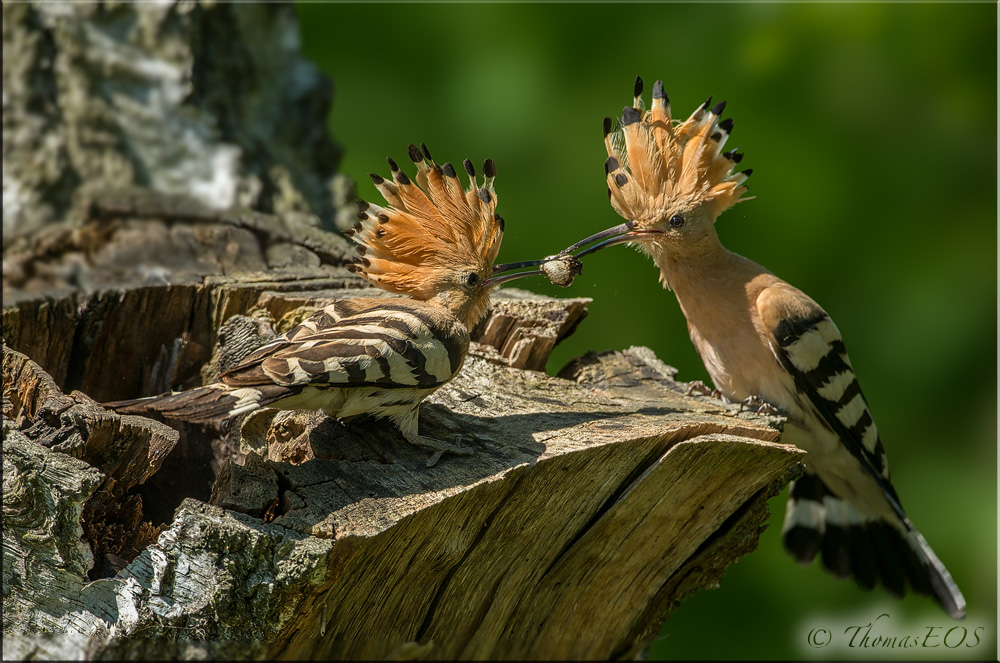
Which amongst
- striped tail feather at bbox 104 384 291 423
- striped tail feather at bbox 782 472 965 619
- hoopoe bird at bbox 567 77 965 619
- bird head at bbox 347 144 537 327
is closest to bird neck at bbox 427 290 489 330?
bird head at bbox 347 144 537 327

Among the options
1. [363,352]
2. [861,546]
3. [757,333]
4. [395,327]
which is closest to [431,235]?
[395,327]

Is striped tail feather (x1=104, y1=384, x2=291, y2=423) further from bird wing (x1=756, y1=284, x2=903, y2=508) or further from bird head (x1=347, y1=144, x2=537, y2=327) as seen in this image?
bird wing (x1=756, y1=284, x2=903, y2=508)

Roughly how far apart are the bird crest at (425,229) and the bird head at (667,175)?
559 millimetres

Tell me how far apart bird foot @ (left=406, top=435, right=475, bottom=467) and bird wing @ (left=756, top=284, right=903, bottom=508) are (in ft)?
5.04

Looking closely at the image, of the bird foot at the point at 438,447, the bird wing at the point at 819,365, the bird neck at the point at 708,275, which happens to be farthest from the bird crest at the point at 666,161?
the bird foot at the point at 438,447

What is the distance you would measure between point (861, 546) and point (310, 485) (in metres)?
2.59

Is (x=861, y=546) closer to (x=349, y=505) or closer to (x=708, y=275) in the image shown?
(x=708, y=275)

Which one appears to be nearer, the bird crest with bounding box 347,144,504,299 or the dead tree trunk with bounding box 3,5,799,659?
the dead tree trunk with bounding box 3,5,799,659

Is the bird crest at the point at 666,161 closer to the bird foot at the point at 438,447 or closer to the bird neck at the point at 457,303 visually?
the bird neck at the point at 457,303

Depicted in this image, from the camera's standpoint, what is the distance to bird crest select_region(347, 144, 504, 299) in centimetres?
286

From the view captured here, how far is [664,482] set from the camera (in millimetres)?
2377

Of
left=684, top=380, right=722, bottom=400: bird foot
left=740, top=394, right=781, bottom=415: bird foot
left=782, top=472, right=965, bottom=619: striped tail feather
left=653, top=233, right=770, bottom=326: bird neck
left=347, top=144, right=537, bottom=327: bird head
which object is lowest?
left=782, top=472, right=965, bottom=619: striped tail feather

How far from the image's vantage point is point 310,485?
200cm

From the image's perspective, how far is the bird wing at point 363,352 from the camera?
88.5 inches
